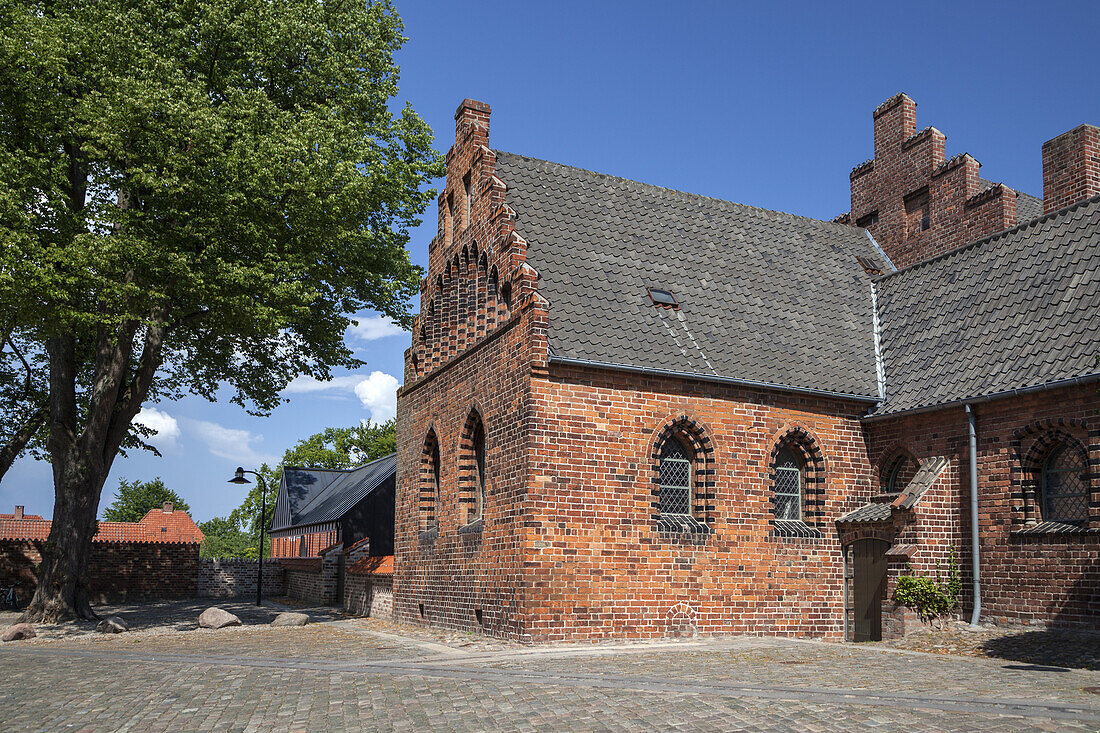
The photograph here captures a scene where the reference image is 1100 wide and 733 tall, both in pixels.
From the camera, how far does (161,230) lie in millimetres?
19516

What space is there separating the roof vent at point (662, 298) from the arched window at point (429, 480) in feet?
20.0

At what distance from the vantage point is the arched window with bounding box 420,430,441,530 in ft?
70.4

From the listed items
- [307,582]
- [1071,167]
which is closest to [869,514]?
[1071,167]

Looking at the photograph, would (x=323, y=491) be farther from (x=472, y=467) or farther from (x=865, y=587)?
(x=865, y=587)

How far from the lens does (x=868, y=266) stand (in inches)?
942

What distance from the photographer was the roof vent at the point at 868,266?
2380 cm

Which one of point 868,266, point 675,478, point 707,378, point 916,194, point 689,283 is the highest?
point 916,194

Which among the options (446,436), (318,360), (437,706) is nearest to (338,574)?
(318,360)

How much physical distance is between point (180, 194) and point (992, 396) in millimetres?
16361

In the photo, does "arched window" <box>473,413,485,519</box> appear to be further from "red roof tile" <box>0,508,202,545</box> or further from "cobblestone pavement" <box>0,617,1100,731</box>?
"red roof tile" <box>0,508,202,545</box>

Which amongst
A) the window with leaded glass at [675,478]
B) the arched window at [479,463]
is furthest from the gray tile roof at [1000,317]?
the arched window at [479,463]

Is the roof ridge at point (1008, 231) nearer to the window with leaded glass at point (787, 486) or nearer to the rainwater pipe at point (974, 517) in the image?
the rainwater pipe at point (974, 517)

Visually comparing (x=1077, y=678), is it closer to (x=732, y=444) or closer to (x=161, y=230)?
Result: (x=732, y=444)

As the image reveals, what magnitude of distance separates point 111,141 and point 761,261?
14.3 m
